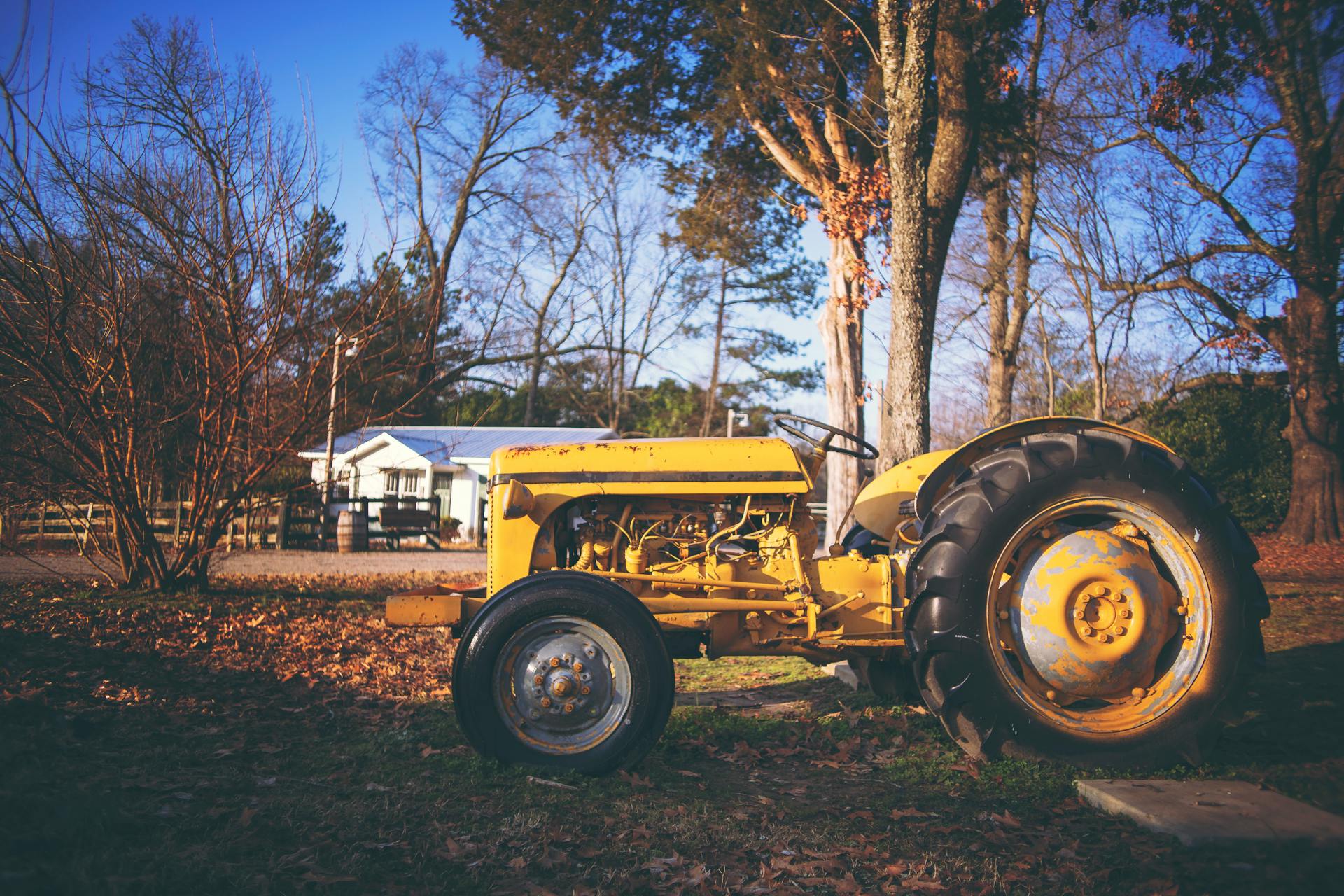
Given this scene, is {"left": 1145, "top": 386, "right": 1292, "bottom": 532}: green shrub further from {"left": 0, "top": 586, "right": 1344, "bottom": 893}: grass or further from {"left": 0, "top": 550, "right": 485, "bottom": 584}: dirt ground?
{"left": 0, "top": 550, "right": 485, "bottom": 584}: dirt ground

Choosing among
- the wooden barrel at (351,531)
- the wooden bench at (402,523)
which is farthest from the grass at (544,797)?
the wooden bench at (402,523)

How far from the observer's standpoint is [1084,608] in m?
3.89

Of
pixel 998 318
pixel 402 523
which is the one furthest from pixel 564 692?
pixel 402 523

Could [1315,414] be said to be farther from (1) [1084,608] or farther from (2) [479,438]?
(2) [479,438]

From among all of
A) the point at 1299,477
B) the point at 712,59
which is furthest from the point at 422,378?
the point at 1299,477

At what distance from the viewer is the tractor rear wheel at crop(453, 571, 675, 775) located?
3.75 meters

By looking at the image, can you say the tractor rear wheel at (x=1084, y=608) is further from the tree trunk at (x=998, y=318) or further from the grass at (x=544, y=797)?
the tree trunk at (x=998, y=318)

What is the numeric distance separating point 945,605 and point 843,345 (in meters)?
8.05

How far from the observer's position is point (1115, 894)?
264 centimetres

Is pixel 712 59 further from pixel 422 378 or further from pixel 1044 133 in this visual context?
pixel 422 378

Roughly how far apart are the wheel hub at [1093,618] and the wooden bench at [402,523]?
58.2 feet

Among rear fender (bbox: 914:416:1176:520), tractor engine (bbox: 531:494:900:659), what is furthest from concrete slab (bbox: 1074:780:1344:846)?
rear fender (bbox: 914:416:1176:520)

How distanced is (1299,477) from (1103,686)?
1161 centimetres

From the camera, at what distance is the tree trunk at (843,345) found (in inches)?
448
